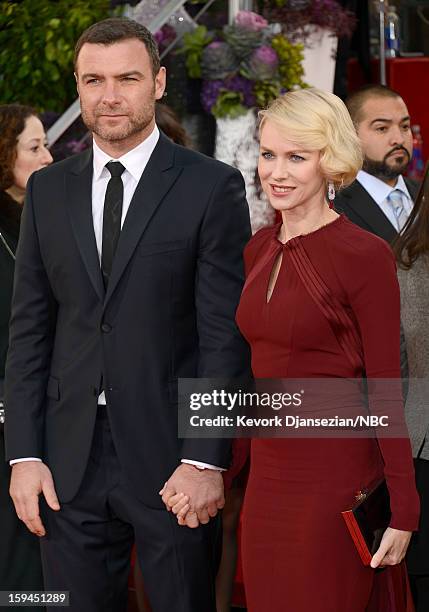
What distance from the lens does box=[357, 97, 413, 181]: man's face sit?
5152 millimetres

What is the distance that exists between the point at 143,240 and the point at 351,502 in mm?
818

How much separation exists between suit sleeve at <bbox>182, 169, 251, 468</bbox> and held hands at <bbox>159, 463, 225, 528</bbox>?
0.12ft

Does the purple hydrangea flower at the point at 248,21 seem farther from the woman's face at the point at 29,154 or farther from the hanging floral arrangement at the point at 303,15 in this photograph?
the woman's face at the point at 29,154

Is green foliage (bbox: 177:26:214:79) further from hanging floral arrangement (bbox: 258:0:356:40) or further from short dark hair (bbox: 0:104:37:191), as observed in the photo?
short dark hair (bbox: 0:104:37:191)

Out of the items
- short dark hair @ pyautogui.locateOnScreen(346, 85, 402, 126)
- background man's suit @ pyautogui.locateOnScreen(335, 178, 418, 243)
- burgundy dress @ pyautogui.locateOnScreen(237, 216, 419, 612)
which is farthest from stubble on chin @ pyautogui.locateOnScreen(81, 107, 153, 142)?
short dark hair @ pyautogui.locateOnScreen(346, 85, 402, 126)

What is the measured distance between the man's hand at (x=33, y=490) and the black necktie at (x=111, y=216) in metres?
0.51

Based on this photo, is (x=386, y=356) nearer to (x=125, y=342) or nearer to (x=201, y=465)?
(x=201, y=465)

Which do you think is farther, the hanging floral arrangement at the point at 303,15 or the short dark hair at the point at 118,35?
the hanging floral arrangement at the point at 303,15

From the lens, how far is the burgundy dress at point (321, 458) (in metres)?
2.71

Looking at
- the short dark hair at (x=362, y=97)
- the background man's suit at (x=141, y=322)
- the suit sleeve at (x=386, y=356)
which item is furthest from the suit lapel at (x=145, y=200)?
the short dark hair at (x=362, y=97)

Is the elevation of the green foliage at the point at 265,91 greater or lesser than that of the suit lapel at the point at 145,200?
greater

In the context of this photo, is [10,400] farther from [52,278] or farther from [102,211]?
[102,211]

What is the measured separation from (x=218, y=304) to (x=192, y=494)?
47 centimetres

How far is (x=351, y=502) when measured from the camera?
2.77 m
